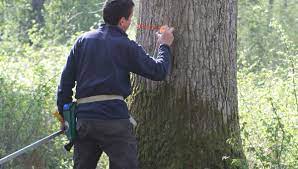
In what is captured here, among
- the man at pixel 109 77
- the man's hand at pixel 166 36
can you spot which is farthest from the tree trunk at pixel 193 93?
the man at pixel 109 77

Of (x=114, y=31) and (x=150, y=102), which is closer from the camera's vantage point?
(x=114, y=31)

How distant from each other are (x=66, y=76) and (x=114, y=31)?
555 millimetres

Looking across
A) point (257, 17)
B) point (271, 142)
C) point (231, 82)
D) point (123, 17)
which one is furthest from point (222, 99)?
point (257, 17)

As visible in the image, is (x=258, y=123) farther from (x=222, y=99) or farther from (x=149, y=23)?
(x=149, y=23)

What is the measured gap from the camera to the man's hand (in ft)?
16.1

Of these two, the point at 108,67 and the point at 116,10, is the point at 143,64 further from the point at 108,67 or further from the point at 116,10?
the point at 116,10

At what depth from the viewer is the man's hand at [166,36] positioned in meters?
4.92

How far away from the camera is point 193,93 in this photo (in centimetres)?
517

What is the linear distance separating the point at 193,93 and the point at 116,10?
1138 millimetres

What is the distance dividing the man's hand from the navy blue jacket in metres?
0.31

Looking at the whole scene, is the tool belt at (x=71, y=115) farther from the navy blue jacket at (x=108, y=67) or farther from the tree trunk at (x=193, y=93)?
the tree trunk at (x=193, y=93)

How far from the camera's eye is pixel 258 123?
6727 mm

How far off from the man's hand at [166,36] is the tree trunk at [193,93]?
9 cm

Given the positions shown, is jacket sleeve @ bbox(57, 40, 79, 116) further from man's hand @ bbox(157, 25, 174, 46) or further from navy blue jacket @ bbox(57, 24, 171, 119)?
man's hand @ bbox(157, 25, 174, 46)
